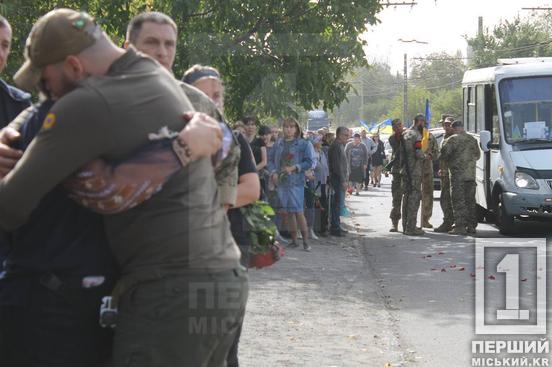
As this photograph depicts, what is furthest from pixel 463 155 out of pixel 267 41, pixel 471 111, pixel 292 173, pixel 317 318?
pixel 317 318

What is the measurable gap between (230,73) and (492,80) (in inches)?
178

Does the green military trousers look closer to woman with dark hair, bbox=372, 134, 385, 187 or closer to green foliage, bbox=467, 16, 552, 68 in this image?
woman with dark hair, bbox=372, 134, 385, 187

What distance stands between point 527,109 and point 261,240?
1401 centimetres

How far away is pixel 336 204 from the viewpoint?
18.7 metres

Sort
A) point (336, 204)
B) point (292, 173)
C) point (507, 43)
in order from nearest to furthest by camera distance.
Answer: point (292, 173) → point (336, 204) → point (507, 43)

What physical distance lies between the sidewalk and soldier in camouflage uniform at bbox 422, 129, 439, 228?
5127mm

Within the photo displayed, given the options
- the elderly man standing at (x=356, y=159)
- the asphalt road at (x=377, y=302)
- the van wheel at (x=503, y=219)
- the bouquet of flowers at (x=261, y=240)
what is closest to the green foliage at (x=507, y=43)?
the elderly man standing at (x=356, y=159)

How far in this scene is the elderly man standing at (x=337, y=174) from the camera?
18750 millimetres

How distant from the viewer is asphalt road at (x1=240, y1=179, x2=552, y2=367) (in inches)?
326

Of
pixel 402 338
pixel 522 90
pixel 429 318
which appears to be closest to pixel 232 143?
pixel 402 338

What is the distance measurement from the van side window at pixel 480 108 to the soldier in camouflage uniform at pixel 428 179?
891 millimetres

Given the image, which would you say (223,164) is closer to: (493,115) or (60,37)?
(60,37)

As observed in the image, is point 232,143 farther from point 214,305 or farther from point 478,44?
point 478,44

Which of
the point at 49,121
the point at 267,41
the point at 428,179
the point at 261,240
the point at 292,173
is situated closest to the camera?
the point at 49,121
